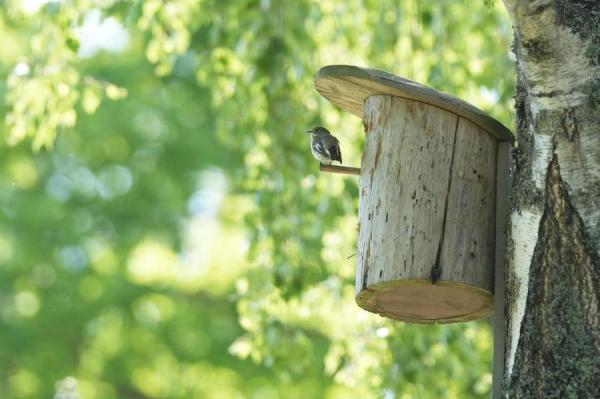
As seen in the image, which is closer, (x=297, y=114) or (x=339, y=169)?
(x=339, y=169)

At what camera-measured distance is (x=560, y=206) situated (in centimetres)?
274

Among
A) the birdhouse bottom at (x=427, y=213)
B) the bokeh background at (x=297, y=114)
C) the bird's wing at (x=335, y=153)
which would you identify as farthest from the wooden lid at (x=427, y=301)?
the bokeh background at (x=297, y=114)

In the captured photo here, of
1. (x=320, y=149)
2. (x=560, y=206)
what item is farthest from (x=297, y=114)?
(x=560, y=206)

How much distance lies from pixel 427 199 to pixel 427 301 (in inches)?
13.9

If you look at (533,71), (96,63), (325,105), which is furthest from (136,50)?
(533,71)

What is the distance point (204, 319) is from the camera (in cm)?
1223

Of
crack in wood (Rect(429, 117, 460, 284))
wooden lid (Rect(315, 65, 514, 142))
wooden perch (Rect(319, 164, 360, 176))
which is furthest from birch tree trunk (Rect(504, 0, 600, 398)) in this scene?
wooden perch (Rect(319, 164, 360, 176))

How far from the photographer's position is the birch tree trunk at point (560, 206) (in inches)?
104

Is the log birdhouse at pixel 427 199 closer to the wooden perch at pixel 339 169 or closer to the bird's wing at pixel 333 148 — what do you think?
the wooden perch at pixel 339 169

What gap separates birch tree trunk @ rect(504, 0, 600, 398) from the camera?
2.64m

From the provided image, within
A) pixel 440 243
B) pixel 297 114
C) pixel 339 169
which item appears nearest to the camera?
pixel 440 243

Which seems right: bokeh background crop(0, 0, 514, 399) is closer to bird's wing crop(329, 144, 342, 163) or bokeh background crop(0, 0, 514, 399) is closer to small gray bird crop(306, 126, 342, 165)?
small gray bird crop(306, 126, 342, 165)

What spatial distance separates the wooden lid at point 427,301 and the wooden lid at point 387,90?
0.51 metres

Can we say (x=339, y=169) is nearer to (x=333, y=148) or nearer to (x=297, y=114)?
(x=333, y=148)
